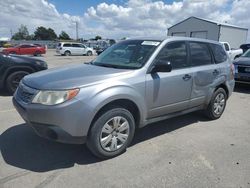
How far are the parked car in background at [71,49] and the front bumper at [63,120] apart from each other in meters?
28.7

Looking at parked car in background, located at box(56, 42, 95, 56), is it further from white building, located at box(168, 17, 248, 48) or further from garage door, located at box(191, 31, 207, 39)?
garage door, located at box(191, 31, 207, 39)

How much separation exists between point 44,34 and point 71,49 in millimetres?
68797

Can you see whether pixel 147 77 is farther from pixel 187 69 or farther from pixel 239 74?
pixel 239 74

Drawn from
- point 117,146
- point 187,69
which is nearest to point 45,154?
point 117,146

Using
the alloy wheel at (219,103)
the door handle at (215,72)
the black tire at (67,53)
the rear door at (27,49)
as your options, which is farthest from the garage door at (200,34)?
the door handle at (215,72)

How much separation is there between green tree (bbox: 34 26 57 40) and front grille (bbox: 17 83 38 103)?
95.4m

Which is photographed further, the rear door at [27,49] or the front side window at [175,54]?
the rear door at [27,49]

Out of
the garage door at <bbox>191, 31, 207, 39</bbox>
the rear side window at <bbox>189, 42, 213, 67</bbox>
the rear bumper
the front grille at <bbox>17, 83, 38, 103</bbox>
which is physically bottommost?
the rear bumper

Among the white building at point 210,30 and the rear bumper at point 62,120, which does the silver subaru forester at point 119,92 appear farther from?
the white building at point 210,30

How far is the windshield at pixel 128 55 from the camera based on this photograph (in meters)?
3.99

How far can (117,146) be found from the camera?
12.0 feet

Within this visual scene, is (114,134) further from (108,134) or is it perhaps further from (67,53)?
(67,53)

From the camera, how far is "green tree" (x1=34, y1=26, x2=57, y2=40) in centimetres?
9319

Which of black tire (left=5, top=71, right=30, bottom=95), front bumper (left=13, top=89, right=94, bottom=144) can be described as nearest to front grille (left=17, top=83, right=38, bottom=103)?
front bumper (left=13, top=89, right=94, bottom=144)
